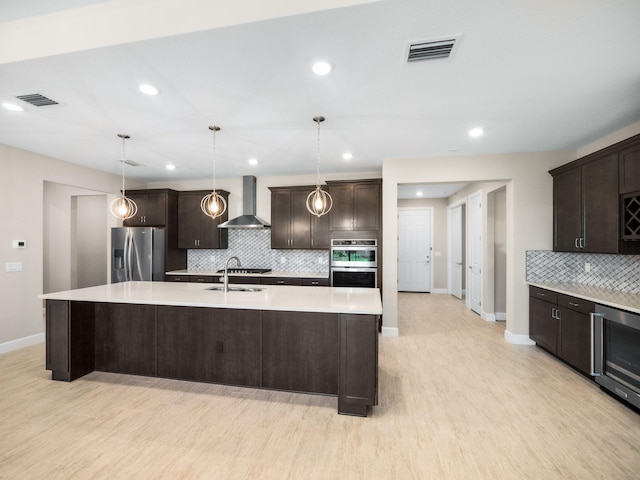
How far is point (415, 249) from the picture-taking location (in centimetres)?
868

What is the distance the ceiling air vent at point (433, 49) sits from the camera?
1.96m

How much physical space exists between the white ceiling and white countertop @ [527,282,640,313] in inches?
71.3

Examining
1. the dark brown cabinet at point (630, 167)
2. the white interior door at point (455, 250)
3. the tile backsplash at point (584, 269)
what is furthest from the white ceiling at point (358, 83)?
the white interior door at point (455, 250)

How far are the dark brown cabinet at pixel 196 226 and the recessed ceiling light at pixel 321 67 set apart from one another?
161 inches

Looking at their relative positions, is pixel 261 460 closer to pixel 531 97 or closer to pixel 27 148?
pixel 531 97

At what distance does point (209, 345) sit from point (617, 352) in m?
3.73

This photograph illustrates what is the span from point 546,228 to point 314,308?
3717 millimetres

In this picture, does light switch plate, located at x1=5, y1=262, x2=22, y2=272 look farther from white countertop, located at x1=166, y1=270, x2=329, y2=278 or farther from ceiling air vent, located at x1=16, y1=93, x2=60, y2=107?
ceiling air vent, located at x1=16, y1=93, x2=60, y2=107

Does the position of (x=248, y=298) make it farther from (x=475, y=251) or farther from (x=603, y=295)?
(x=475, y=251)

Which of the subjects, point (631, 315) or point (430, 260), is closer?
point (631, 315)

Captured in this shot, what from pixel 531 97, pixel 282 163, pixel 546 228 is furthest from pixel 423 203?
pixel 531 97

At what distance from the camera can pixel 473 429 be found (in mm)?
2377

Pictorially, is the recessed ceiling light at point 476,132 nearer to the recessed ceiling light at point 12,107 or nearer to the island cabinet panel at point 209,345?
the island cabinet panel at point 209,345

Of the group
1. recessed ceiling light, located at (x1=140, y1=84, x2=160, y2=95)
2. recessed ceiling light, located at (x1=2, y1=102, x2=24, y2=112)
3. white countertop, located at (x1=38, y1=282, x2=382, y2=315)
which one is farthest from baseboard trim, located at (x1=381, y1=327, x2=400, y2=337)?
recessed ceiling light, located at (x1=2, y1=102, x2=24, y2=112)
